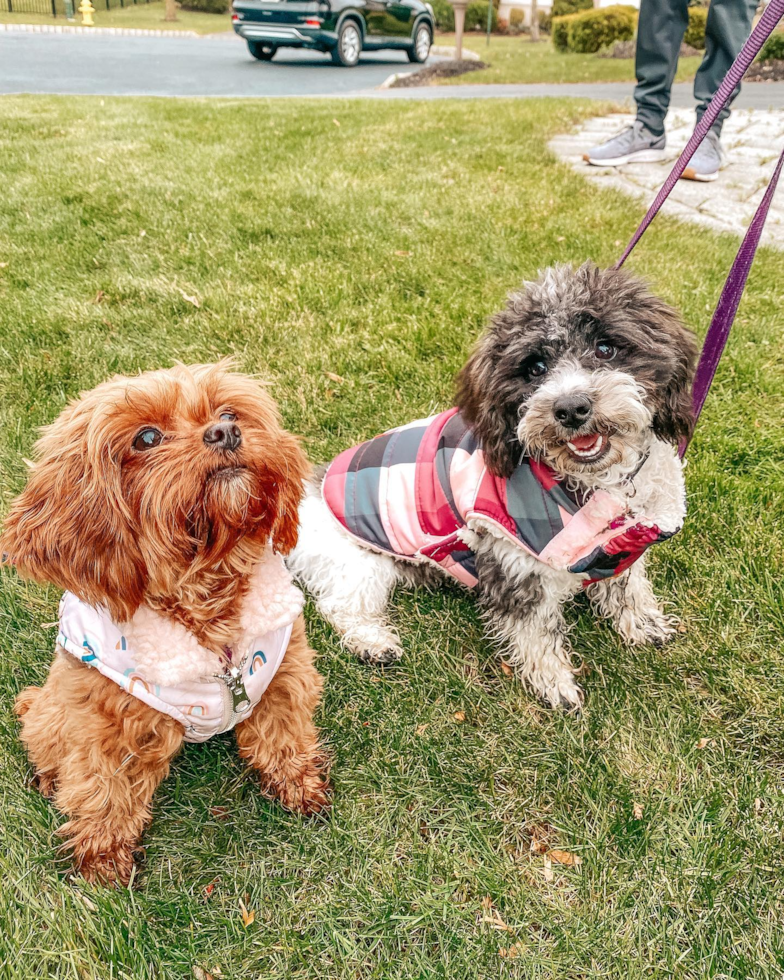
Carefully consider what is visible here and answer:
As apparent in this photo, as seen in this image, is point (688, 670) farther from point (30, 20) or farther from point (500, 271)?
point (30, 20)

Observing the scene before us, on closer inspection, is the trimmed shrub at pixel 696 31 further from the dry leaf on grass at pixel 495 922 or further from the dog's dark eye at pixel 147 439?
the dry leaf on grass at pixel 495 922

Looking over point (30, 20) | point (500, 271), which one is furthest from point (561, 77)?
point (30, 20)

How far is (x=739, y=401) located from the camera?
13.5ft

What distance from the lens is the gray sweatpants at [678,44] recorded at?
6414 mm

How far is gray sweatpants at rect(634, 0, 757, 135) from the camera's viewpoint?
6414mm

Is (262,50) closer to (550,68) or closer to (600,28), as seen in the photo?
(550,68)

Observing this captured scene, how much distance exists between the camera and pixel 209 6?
43.8 meters

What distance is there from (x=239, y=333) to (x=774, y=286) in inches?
156

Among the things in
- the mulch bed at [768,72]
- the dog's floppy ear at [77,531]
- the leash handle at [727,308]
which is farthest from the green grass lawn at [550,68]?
the dog's floppy ear at [77,531]

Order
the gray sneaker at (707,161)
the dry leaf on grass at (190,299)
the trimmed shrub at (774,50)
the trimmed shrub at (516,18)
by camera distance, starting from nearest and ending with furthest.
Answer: the dry leaf on grass at (190,299)
the gray sneaker at (707,161)
the trimmed shrub at (774,50)
the trimmed shrub at (516,18)

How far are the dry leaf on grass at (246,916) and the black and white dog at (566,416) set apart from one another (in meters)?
1.29

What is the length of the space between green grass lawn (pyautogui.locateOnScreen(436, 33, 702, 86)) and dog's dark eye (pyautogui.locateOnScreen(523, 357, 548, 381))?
17.1 m

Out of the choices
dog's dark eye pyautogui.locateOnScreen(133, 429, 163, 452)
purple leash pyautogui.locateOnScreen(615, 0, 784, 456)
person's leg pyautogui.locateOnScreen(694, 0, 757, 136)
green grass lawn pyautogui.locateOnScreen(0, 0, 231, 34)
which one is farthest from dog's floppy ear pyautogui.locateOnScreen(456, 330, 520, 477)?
green grass lawn pyautogui.locateOnScreen(0, 0, 231, 34)

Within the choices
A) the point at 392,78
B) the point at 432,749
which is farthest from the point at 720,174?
the point at 392,78
